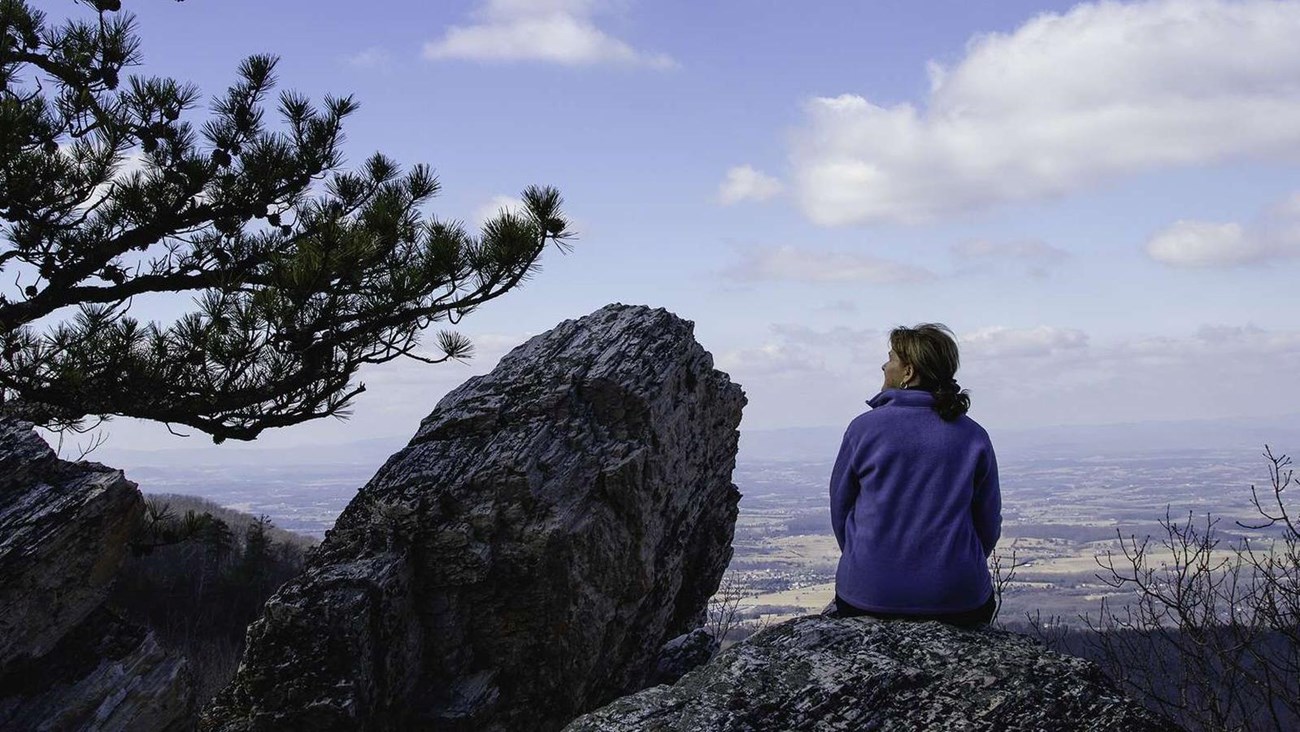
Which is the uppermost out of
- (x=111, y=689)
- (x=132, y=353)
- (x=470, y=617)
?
(x=132, y=353)

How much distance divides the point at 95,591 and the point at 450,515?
2458 mm

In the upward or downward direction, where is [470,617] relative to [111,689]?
upward

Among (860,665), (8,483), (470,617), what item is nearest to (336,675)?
(470,617)

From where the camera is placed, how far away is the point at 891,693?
13.5 feet

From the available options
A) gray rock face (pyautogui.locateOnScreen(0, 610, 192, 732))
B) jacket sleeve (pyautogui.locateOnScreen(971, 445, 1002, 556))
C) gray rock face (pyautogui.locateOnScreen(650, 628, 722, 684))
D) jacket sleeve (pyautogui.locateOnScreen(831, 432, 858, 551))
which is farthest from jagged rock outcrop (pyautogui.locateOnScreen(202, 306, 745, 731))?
jacket sleeve (pyautogui.locateOnScreen(971, 445, 1002, 556))

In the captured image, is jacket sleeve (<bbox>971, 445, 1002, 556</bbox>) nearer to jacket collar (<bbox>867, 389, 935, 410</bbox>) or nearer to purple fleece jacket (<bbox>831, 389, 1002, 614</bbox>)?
purple fleece jacket (<bbox>831, 389, 1002, 614</bbox>)

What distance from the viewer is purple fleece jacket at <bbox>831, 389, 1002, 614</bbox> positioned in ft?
14.6

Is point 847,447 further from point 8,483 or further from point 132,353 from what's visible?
point 132,353

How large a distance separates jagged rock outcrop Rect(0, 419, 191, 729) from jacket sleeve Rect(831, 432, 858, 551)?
15.5 ft

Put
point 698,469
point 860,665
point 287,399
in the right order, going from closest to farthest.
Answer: point 860,665
point 698,469
point 287,399

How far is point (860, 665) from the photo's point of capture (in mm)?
4242

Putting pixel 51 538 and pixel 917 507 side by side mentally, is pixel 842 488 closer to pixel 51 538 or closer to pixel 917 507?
pixel 917 507

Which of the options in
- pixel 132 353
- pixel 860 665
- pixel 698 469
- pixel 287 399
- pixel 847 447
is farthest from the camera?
pixel 287 399

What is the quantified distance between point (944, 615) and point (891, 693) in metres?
0.60
